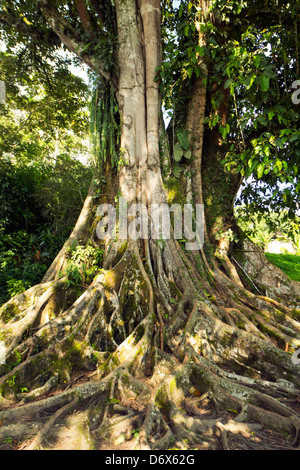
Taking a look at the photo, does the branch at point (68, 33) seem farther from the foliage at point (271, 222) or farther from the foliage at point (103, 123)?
the foliage at point (271, 222)

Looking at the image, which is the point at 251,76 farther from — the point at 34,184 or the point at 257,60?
the point at 34,184

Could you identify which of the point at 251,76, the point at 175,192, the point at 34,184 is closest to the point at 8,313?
the point at 175,192

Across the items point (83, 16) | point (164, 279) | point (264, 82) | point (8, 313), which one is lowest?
point (8, 313)

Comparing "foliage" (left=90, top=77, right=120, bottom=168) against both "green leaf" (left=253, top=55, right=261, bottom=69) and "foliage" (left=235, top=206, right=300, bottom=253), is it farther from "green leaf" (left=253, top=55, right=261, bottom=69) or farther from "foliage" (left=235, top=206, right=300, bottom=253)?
"foliage" (left=235, top=206, right=300, bottom=253)

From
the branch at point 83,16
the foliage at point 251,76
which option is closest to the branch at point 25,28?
the branch at point 83,16

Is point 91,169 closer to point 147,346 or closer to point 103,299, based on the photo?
point 103,299

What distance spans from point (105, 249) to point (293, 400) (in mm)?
2646

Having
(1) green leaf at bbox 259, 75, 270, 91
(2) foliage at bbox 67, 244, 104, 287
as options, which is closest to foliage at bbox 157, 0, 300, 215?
(1) green leaf at bbox 259, 75, 270, 91

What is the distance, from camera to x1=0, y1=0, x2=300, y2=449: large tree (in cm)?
208

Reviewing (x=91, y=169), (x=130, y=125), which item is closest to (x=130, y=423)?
(x=130, y=125)

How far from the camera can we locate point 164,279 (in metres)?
3.32

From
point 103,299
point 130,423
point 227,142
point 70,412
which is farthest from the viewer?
point 227,142

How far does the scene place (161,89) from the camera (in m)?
4.07

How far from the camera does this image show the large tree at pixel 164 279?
208 cm
